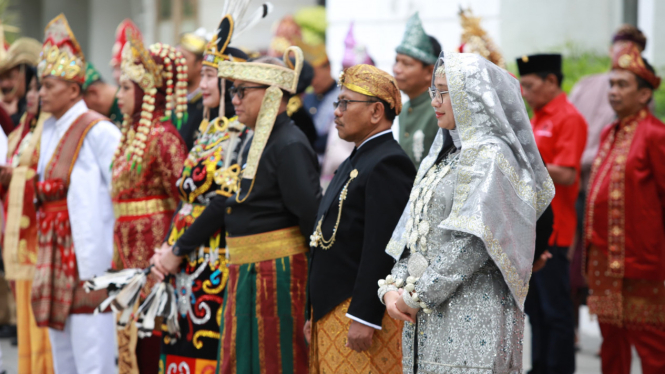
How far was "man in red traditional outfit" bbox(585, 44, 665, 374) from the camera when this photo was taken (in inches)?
193

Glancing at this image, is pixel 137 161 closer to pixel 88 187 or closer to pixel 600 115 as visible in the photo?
pixel 88 187

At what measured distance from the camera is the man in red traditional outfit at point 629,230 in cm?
491

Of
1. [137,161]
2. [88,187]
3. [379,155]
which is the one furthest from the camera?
[88,187]

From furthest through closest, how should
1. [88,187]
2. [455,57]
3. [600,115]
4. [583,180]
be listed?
[600,115] < [583,180] < [88,187] < [455,57]

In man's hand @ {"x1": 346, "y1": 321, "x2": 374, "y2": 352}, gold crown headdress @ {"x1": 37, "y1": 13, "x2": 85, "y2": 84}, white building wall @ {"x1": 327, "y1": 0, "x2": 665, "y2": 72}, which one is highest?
white building wall @ {"x1": 327, "y1": 0, "x2": 665, "y2": 72}

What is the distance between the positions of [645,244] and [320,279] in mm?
2539

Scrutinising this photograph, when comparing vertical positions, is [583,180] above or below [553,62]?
below

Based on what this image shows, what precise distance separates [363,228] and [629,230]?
2.41 meters

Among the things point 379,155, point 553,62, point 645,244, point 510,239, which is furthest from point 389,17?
point 510,239

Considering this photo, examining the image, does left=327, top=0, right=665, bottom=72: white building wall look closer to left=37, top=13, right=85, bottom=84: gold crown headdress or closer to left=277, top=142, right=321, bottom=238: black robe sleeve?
left=37, top=13, right=85, bottom=84: gold crown headdress

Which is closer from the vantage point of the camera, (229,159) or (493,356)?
(493,356)

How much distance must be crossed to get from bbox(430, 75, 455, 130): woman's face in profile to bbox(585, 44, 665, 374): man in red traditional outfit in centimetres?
260

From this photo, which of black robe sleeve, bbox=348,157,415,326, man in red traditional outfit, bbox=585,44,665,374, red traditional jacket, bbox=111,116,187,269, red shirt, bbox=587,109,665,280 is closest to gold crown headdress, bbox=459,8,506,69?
man in red traditional outfit, bbox=585,44,665,374

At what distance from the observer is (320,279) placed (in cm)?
346
